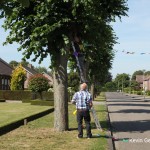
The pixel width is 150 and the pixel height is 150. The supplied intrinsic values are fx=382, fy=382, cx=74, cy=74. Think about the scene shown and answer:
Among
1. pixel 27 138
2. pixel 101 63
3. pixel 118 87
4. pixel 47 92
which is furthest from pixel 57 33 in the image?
pixel 118 87

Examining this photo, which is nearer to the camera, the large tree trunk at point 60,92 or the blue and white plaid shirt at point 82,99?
the blue and white plaid shirt at point 82,99

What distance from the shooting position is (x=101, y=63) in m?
37.1

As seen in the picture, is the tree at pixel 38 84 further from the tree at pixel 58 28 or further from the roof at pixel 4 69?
the tree at pixel 58 28

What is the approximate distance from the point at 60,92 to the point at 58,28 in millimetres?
2257

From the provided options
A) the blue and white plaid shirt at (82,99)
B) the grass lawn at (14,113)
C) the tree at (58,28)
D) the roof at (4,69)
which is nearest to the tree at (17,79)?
the roof at (4,69)

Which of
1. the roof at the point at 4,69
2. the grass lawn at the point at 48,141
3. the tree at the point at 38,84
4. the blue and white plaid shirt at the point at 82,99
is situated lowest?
the grass lawn at the point at 48,141

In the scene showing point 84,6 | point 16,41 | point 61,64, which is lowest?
point 61,64

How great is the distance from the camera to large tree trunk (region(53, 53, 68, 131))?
44.1 feet

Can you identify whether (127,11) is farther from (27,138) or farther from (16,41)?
(27,138)

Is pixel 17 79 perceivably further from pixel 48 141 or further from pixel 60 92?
pixel 48 141

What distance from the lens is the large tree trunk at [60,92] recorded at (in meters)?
13.5

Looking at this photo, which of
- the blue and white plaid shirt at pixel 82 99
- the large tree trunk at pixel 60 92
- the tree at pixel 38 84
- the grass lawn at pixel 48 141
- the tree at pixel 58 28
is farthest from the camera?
the tree at pixel 38 84

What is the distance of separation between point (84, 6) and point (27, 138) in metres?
4.62

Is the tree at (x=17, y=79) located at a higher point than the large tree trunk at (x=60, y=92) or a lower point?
higher
